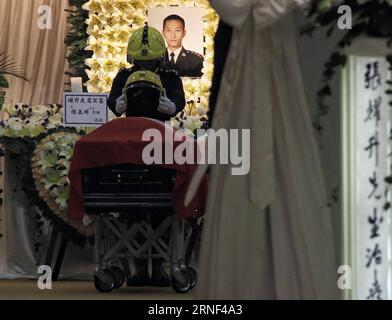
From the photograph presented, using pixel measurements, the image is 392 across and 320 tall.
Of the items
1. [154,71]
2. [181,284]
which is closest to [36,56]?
[154,71]

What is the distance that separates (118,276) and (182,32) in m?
2.39

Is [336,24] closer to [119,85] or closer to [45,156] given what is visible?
[119,85]

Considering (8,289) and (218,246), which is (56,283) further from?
(218,246)

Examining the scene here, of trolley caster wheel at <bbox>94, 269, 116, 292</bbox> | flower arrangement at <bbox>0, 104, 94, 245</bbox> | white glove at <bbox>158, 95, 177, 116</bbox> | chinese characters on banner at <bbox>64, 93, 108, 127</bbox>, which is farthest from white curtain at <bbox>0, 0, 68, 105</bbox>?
trolley caster wheel at <bbox>94, 269, 116, 292</bbox>

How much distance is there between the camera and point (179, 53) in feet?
28.8

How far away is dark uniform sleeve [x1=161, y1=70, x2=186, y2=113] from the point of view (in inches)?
280

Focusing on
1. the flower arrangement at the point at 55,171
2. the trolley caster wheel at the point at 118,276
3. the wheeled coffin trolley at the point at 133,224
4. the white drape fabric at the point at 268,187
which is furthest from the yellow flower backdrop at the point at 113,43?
the white drape fabric at the point at 268,187

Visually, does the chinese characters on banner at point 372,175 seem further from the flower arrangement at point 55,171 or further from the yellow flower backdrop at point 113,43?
the yellow flower backdrop at point 113,43

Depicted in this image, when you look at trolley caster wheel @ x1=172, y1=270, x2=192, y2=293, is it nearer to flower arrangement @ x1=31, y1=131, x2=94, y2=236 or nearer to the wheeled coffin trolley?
the wheeled coffin trolley

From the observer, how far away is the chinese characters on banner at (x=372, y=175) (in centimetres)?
375

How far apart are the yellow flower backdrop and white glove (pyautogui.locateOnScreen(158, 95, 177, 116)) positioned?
145 cm

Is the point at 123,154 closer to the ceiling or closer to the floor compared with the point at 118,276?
closer to the ceiling

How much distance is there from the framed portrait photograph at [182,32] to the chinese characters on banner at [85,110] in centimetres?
116

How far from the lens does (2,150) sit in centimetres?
818
